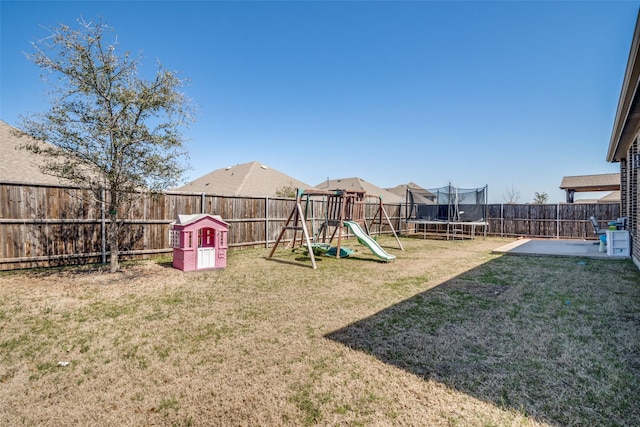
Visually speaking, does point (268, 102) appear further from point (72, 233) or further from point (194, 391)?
point (194, 391)

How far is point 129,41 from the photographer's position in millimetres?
Answer: 5129

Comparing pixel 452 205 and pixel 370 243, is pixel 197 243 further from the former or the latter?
pixel 452 205

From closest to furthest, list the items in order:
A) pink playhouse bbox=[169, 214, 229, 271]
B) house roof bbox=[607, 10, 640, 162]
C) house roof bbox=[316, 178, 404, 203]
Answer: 1. house roof bbox=[607, 10, 640, 162]
2. pink playhouse bbox=[169, 214, 229, 271]
3. house roof bbox=[316, 178, 404, 203]

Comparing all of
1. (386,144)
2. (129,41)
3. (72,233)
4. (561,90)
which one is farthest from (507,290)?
(386,144)

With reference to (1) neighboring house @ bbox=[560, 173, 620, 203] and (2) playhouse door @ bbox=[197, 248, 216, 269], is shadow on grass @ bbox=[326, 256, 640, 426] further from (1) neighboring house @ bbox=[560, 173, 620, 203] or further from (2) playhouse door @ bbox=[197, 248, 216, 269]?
(1) neighboring house @ bbox=[560, 173, 620, 203]

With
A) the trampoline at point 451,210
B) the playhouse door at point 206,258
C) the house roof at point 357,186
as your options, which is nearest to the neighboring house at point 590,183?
the trampoline at point 451,210

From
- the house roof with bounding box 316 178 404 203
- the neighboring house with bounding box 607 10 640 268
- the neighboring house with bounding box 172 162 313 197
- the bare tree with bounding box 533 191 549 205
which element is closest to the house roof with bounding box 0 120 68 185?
the neighboring house with bounding box 172 162 313 197

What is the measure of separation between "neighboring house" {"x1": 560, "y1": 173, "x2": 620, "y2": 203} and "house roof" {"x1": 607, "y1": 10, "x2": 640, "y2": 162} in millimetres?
11823

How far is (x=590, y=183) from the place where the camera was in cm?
1761

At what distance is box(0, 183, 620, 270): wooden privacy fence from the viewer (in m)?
5.24

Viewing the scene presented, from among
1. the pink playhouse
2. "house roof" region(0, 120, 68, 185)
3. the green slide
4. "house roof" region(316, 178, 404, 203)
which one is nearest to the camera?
the pink playhouse

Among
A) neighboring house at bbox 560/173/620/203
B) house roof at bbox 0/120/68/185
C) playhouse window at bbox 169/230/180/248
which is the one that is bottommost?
playhouse window at bbox 169/230/180/248

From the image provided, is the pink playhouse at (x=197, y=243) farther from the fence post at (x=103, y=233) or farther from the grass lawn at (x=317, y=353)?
the fence post at (x=103, y=233)

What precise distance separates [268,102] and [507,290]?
12093mm
